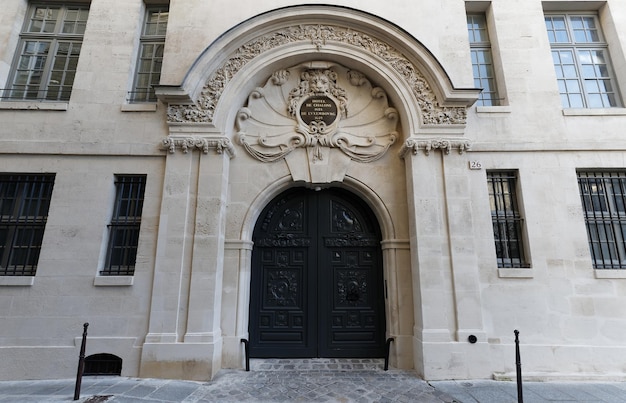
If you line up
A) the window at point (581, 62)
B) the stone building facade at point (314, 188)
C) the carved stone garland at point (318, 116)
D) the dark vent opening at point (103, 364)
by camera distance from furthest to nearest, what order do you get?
the window at point (581, 62) < the carved stone garland at point (318, 116) < the stone building facade at point (314, 188) < the dark vent opening at point (103, 364)

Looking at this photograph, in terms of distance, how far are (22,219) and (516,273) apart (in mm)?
9808

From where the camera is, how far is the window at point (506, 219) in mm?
6340

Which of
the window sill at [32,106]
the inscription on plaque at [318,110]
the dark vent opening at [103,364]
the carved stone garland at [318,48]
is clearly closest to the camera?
the dark vent opening at [103,364]

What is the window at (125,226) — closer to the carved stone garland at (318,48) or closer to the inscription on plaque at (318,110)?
the carved stone garland at (318,48)

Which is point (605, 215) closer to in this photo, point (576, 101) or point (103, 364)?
point (576, 101)

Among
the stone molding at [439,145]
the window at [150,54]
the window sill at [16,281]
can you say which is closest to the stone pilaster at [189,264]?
the window at [150,54]

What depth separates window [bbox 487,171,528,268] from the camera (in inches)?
250

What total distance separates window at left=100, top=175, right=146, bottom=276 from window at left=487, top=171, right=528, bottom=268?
286 inches

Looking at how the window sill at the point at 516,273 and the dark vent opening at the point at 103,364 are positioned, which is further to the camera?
the window sill at the point at 516,273

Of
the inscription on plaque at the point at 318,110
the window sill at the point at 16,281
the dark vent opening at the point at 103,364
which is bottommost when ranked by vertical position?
the dark vent opening at the point at 103,364

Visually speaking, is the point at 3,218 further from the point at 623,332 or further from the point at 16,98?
the point at 623,332

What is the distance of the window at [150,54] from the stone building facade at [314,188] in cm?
6

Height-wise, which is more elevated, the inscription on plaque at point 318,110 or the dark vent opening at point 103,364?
the inscription on plaque at point 318,110

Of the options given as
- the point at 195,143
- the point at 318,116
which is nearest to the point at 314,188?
the point at 318,116
